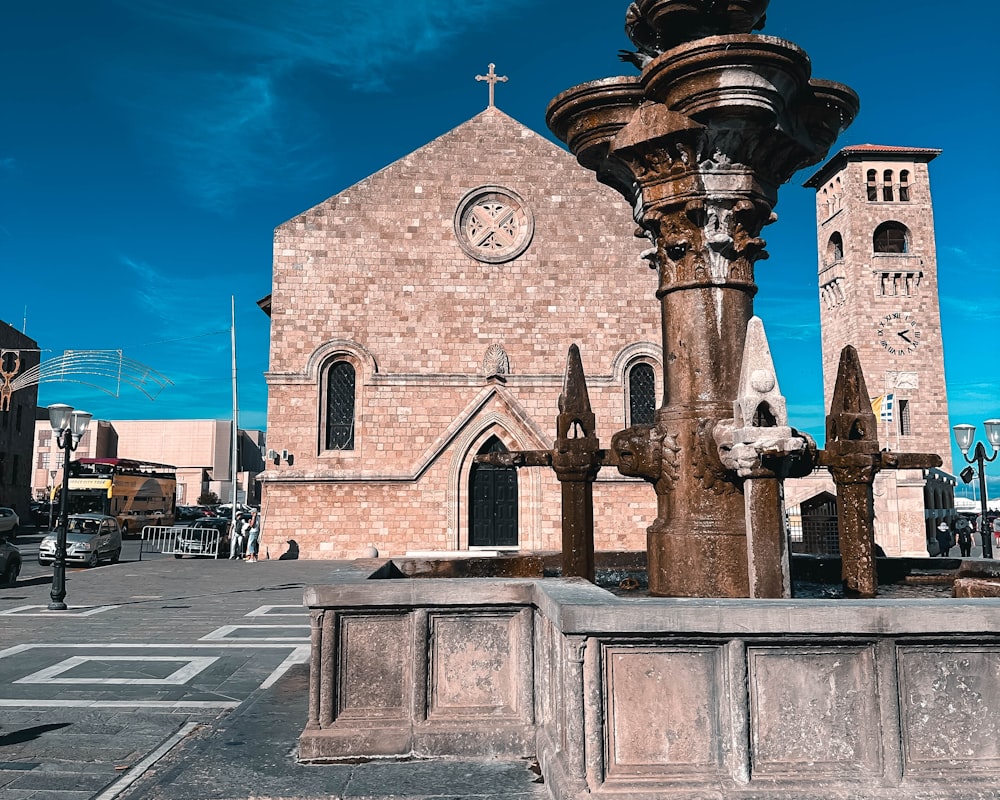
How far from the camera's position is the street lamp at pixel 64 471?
14.1m

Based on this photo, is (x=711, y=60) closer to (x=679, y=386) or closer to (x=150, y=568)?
(x=679, y=386)

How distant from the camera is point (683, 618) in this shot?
150 inches

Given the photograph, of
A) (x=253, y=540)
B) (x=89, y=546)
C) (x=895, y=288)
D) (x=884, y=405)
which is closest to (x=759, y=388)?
(x=89, y=546)

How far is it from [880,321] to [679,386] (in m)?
46.4

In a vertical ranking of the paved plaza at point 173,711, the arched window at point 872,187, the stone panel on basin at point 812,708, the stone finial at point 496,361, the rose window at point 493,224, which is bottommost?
the paved plaza at point 173,711

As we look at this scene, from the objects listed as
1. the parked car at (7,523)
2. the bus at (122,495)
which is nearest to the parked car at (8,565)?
the parked car at (7,523)

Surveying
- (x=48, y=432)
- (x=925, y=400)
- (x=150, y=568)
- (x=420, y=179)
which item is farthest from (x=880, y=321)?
(x=48, y=432)

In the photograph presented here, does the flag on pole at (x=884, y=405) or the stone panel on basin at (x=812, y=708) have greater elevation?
the flag on pole at (x=884, y=405)

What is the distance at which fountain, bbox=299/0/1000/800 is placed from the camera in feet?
12.5

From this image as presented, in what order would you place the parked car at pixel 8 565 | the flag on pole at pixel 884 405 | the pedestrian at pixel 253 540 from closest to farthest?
the parked car at pixel 8 565, the pedestrian at pixel 253 540, the flag on pole at pixel 884 405

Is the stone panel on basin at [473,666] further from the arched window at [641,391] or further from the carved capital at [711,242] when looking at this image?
the arched window at [641,391]

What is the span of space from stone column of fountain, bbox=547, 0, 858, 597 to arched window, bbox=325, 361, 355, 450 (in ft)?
58.4

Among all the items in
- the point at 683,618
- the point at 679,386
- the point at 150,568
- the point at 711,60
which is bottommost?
the point at 150,568

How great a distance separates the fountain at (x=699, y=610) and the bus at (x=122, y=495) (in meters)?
37.6
